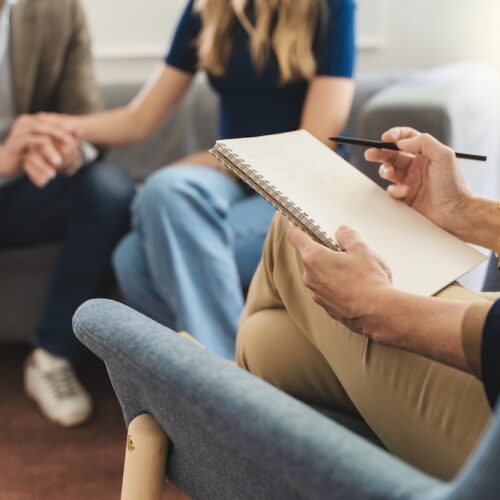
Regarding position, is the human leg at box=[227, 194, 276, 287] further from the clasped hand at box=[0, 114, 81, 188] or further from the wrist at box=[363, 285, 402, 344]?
the wrist at box=[363, 285, 402, 344]

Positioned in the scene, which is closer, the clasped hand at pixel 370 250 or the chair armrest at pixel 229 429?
the chair armrest at pixel 229 429

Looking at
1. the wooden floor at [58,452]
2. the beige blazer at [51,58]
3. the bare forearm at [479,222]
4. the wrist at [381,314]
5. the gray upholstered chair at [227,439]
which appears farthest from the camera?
the beige blazer at [51,58]

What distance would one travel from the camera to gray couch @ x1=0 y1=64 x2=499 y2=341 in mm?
1438

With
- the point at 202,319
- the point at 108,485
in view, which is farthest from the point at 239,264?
the point at 108,485

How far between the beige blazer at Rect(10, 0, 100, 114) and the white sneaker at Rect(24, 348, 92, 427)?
566 mm

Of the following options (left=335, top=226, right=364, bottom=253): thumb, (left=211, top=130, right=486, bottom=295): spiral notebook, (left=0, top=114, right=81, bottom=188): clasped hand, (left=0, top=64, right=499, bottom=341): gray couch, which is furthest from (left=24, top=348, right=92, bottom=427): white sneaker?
(left=335, top=226, right=364, bottom=253): thumb

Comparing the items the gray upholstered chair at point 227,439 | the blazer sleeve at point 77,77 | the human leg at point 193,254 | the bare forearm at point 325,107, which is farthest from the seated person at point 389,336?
the blazer sleeve at point 77,77

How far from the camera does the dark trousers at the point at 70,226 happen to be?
1.74 metres

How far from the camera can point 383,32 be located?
231 cm

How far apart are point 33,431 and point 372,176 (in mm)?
855

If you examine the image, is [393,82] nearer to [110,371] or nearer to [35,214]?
[35,214]

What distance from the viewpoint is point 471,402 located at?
25.6 inches

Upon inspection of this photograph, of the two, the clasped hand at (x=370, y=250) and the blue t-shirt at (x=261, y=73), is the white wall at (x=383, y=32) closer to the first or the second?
the blue t-shirt at (x=261, y=73)

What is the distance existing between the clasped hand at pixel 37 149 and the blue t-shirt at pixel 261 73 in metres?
0.29
